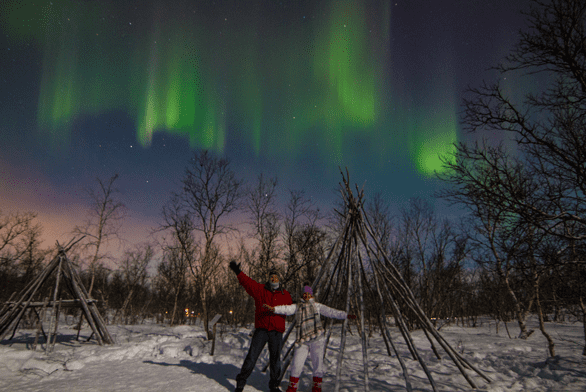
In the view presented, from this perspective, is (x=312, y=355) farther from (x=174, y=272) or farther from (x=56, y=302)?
(x=174, y=272)

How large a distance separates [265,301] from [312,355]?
1123mm

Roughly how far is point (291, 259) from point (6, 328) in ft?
37.0

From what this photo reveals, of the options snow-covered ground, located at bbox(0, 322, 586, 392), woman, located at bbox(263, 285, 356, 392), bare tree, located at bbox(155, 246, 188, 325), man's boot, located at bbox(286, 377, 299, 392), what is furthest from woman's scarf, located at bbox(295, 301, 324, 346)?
bare tree, located at bbox(155, 246, 188, 325)

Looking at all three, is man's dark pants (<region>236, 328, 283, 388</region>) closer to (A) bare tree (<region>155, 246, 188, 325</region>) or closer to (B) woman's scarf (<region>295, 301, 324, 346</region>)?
(B) woman's scarf (<region>295, 301, 324, 346</region>)

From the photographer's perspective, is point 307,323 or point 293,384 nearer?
point 293,384

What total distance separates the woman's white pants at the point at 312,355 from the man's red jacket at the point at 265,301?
44cm

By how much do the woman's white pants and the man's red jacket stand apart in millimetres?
444

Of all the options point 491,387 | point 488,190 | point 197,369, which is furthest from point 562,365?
point 197,369

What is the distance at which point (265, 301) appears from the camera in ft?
16.0

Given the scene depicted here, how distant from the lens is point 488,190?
496cm

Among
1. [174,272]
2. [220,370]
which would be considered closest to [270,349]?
[220,370]

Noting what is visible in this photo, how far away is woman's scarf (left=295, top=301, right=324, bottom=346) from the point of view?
4.66 m

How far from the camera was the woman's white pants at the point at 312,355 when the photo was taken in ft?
14.9

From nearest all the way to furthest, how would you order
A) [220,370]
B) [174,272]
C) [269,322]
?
1. [269,322]
2. [220,370]
3. [174,272]
